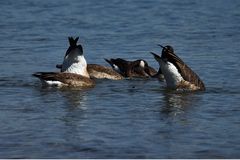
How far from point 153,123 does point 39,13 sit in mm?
16377

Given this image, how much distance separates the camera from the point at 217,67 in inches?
682

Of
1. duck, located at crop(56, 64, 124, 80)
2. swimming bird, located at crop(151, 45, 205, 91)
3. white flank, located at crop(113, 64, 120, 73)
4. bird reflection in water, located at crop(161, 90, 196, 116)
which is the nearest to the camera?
bird reflection in water, located at crop(161, 90, 196, 116)

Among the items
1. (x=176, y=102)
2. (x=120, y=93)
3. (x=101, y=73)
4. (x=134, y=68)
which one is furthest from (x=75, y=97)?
(x=134, y=68)

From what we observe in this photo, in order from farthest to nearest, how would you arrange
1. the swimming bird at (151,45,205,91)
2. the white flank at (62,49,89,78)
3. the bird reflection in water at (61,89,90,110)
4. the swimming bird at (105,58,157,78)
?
the swimming bird at (105,58,157,78)
the white flank at (62,49,89,78)
the swimming bird at (151,45,205,91)
the bird reflection in water at (61,89,90,110)

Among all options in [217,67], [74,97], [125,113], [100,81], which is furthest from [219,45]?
[125,113]

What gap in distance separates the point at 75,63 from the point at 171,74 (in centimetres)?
219

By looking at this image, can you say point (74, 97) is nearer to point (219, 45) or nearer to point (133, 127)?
point (133, 127)

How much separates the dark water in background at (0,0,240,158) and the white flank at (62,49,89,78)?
64cm

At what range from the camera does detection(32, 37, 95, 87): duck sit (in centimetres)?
1494

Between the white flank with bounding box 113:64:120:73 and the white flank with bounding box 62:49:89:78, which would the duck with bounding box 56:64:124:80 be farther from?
the white flank with bounding box 62:49:89:78

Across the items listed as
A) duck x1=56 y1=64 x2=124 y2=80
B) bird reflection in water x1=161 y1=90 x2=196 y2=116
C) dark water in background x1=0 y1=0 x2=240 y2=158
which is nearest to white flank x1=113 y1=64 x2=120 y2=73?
duck x1=56 y1=64 x2=124 y2=80

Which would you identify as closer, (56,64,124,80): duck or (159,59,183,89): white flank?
(159,59,183,89): white flank

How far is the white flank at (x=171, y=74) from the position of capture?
48.4 feet

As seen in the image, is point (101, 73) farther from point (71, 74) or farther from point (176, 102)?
point (176, 102)
